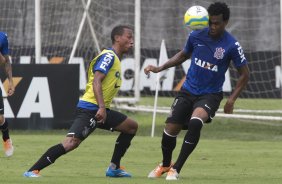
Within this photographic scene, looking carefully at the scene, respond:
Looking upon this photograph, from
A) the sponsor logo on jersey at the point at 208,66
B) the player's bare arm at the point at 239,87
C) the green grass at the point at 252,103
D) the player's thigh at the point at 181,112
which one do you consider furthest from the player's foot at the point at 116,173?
the green grass at the point at 252,103

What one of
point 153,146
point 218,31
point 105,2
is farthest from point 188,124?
point 105,2

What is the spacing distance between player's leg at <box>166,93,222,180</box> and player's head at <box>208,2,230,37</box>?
902 millimetres

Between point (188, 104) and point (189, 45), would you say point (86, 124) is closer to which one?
point (188, 104)

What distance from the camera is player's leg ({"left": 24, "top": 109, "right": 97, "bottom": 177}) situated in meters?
12.5

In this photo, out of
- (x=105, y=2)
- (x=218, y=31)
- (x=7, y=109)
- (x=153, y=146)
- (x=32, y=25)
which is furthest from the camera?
(x=32, y=25)

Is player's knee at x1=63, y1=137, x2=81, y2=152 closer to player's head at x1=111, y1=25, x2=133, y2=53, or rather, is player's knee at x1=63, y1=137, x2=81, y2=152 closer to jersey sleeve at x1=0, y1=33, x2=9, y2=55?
player's head at x1=111, y1=25, x2=133, y2=53

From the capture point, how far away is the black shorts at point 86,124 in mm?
12555

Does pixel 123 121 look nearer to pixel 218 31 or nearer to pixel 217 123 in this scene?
Answer: pixel 218 31

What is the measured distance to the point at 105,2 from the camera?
30547 mm

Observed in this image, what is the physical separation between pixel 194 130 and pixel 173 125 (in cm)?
63

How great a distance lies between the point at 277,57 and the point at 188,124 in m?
18.9

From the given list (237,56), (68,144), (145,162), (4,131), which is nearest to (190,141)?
(237,56)

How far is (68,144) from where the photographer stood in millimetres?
12484

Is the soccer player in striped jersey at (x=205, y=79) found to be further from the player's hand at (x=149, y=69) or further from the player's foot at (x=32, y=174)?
the player's foot at (x=32, y=174)
